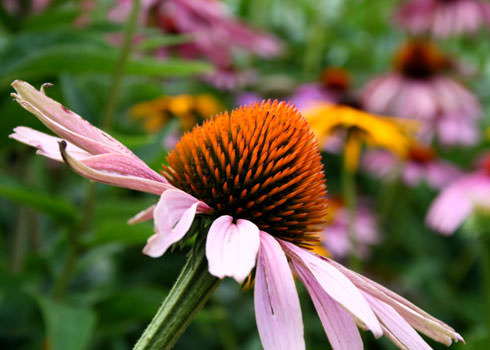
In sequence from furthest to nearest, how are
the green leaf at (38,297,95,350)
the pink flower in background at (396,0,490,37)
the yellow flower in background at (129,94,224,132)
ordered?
the pink flower in background at (396,0,490,37)
the yellow flower in background at (129,94,224,132)
the green leaf at (38,297,95,350)

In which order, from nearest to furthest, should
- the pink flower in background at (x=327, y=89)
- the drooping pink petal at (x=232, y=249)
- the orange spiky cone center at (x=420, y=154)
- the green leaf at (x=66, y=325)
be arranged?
the drooping pink petal at (x=232, y=249) < the green leaf at (x=66, y=325) < the pink flower in background at (x=327, y=89) < the orange spiky cone center at (x=420, y=154)

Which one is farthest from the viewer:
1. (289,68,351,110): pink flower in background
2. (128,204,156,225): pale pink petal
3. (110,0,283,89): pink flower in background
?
(289,68,351,110): pink flower in background

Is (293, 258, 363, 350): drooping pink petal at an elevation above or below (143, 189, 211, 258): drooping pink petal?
below

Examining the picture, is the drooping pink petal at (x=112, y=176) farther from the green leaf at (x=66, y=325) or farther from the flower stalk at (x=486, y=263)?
the flower stalk at (x=486, y=263)

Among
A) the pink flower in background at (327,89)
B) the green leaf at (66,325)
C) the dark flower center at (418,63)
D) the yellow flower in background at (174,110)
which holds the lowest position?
the green leaf at (66,325)

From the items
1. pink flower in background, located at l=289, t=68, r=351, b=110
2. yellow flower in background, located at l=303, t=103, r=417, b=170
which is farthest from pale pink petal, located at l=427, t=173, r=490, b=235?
pink flower in background, located at l=289, t=68, r=351, b=110

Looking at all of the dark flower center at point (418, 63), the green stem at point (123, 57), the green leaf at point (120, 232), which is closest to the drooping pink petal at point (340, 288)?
the green leaf at point (120, 232)

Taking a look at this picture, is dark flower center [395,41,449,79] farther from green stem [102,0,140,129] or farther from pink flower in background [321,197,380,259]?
green stem [102,0,140,129]
